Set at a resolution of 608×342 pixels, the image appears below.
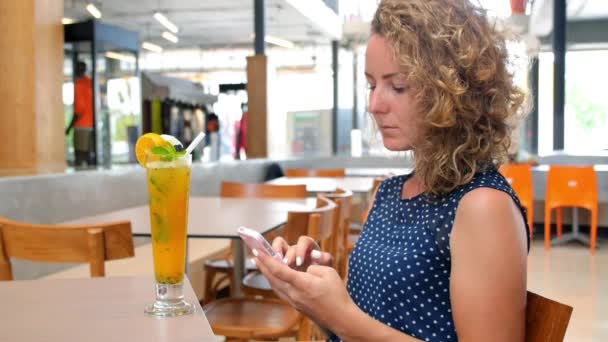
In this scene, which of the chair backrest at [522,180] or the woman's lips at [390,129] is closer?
the woman's lips at [390,129]

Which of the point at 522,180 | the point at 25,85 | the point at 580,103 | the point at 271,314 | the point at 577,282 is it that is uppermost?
the point at 580,103

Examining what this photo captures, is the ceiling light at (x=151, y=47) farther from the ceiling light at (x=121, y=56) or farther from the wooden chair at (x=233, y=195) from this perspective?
the wooden chair at (x=233, y=195)

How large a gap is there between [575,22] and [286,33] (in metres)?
6.81

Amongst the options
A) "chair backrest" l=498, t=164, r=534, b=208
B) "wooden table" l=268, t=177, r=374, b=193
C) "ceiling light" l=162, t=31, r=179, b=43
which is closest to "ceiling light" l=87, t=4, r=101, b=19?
"ceiling light" l=162, t=31, r=179, b=43

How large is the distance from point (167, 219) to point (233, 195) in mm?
2765

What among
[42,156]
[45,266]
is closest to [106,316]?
[45,266]

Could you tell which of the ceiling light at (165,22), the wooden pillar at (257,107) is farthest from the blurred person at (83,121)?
the ceiling light at (165,22)

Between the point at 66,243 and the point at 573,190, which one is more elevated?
the point at 66,243

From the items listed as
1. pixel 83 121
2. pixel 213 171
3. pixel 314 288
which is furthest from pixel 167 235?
pixel 83 121

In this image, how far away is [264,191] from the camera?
11.9 feet

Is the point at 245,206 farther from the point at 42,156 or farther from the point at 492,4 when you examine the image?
the point at 42,156

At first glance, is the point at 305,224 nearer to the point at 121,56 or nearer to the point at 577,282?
the point at 577,282

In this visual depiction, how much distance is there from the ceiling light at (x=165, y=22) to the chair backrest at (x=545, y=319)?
45.6ft

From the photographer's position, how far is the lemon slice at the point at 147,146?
0.96m
